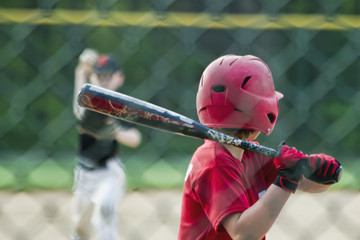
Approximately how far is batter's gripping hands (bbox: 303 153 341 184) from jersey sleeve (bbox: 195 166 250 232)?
165 mm

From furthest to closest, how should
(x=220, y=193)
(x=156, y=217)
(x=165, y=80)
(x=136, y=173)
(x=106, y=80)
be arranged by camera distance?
(x=136, y=173) < (x=165, y=80) < (x=156, y=217) < (x=106, y=80) < (x=220, y=193)

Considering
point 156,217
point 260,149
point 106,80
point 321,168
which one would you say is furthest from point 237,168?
point 156,217

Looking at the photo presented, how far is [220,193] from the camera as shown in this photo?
1.39 meters

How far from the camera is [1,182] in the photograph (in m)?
4.18

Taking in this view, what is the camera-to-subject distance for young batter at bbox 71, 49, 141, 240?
3.12m

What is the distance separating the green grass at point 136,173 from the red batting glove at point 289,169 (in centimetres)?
261

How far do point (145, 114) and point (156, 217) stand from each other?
108 inches

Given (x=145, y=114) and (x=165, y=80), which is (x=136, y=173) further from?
(x=145, y=114)

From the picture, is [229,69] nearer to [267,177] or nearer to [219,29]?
[267,177]

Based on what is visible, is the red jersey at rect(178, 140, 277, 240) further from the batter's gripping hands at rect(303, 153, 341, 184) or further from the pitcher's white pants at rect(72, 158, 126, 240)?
the pitcher's white pants at rect(72, 158, 126, 240)

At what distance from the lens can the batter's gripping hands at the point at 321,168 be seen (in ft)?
4.64

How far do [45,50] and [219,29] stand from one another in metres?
1.27

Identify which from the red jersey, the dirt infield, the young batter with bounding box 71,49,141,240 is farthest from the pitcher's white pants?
the red jersey

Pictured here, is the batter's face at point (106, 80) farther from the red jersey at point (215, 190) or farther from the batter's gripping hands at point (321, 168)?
the batter's gripping hands at point (321, 168)
